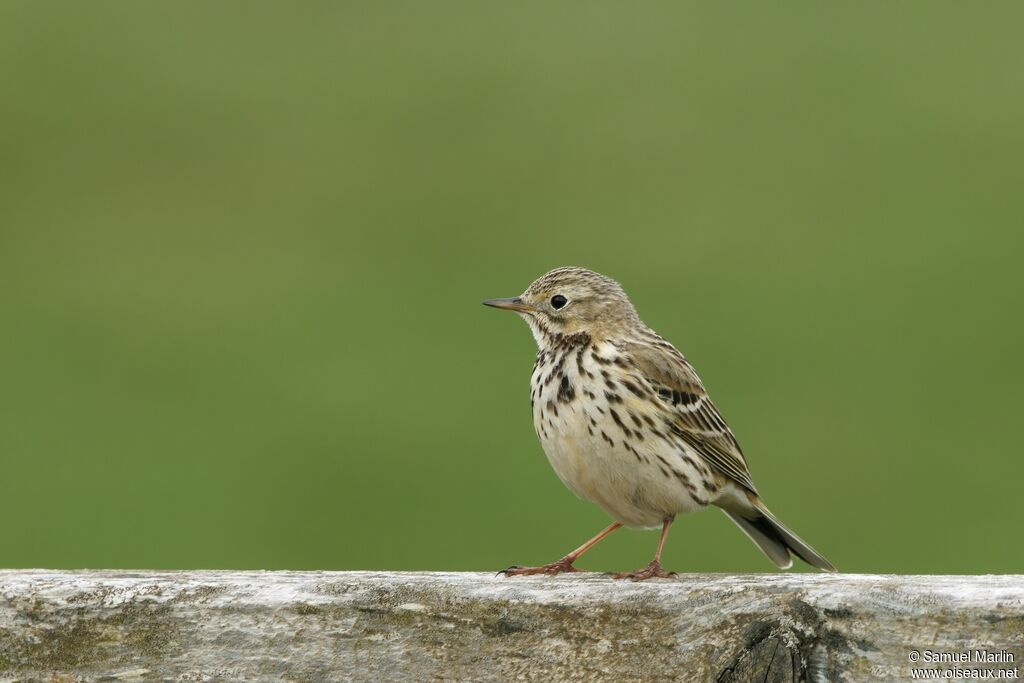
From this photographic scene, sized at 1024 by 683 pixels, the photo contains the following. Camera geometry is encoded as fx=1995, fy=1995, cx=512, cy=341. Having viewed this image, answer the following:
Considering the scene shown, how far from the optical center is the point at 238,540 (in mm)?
12305

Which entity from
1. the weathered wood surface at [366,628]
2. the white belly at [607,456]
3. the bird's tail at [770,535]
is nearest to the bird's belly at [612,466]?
the white belly at [607,456]

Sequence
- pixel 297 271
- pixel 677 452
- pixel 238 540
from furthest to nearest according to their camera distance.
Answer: pixel 297 271
pixel 238 540
pixel 677 452

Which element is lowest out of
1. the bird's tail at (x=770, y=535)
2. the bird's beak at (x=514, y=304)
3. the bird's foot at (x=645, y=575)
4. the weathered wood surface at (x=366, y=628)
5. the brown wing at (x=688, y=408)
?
the weathered wood surface at (x=366, y=628)

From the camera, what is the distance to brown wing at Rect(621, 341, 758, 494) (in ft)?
24.0

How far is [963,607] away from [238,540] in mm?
8546

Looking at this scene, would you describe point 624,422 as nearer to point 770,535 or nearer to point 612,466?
point 612,466

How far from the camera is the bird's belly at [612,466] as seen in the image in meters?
6.75

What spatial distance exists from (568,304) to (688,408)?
1.97ft

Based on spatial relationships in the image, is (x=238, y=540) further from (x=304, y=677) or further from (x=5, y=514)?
(x=304, y=677)

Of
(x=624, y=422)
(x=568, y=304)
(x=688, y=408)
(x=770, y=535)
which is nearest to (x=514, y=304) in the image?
(x=568, y=304)

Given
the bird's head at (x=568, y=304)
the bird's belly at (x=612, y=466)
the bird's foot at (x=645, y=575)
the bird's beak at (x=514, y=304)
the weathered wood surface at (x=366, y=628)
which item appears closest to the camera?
the weathered wood surface at (x=366, y=628)

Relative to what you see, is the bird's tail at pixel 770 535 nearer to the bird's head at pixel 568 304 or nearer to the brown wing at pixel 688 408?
the brown wing at pixel 688 408

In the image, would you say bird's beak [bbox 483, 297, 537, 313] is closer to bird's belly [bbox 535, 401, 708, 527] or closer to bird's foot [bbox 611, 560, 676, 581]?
bird's belly [bbox 535, 401, 708, 527]

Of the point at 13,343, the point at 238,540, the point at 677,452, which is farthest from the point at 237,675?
the point at 13,343
